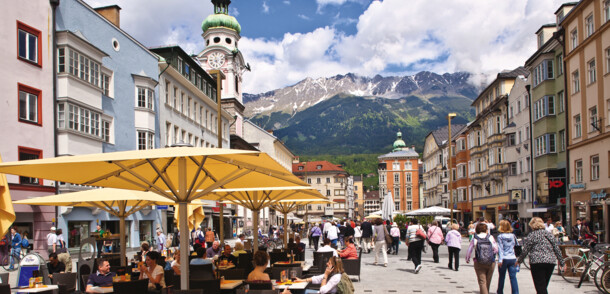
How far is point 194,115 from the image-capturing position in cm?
4850

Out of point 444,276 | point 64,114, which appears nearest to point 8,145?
point 64,114

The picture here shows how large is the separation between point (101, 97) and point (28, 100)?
5.57 meters

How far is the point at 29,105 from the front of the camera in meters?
25.2

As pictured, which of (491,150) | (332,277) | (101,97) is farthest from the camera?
(491,150)

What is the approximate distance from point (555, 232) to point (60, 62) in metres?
24.2

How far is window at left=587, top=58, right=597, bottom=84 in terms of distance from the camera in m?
31.5

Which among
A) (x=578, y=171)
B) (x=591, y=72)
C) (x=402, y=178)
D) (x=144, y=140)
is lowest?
(x=402, y=178)

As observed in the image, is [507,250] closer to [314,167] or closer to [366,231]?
[366,231]

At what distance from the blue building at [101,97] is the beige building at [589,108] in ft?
87.6

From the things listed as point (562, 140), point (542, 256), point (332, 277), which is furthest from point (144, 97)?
point (542, 256)

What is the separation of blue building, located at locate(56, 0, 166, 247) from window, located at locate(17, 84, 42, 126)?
48.2 inches

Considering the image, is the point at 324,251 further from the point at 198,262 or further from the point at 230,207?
the point at 230,207

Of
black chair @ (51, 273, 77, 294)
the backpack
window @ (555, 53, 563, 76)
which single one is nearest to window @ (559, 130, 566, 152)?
window @ (555, 53, 563, 76)

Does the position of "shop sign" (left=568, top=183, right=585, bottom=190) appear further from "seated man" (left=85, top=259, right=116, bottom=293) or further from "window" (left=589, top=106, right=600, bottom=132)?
"seated man" (left=85, top=259, right=116, bottom=293)
